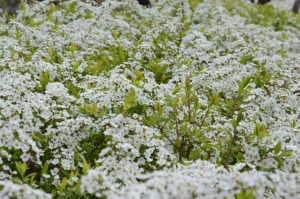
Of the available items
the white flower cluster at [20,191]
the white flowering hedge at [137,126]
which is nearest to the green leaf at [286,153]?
the white flowering hedge at [137,126]

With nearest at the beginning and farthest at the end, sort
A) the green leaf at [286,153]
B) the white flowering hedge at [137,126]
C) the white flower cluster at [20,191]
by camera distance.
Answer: the white flower cluster at [20,191] → the white flowering hedge at [137,126] → the green leaf at [286,153]

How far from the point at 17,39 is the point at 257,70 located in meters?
4.18

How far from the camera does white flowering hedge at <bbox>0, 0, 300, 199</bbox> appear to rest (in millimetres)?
3021

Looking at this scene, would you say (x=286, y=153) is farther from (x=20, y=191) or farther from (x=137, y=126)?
(x=20, y=191)

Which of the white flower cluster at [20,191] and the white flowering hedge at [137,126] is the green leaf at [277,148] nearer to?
the white flowering hedge at [137,126]

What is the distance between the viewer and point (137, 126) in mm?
3736

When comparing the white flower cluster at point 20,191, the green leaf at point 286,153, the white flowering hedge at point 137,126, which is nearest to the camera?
the white flower cluster at point 20,191

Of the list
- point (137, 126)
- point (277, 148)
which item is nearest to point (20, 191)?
point (137, 126)

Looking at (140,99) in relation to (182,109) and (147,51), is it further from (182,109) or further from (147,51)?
(147,51)

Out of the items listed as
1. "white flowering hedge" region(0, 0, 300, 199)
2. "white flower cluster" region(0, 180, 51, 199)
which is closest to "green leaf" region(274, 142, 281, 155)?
"white flowering hedge" region(0, 0, 300, 199)

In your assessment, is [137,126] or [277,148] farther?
[277,148]

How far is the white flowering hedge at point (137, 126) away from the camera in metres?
3.02

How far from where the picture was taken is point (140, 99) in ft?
14.5

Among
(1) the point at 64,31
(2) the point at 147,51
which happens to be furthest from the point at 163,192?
(1) the point at 64,31
